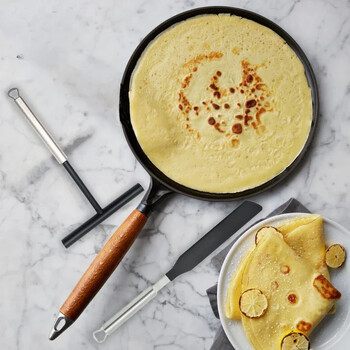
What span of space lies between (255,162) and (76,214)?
0.53m

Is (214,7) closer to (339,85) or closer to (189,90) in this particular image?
(189,90)

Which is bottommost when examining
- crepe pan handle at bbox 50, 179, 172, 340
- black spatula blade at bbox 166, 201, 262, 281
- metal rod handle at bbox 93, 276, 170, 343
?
metal rod handle at bbox 93, 276, 170, 343

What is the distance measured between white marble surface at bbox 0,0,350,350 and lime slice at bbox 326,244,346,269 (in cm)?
15

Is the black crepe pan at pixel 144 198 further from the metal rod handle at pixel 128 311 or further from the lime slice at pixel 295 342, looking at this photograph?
the lime slice at pixel 295 342

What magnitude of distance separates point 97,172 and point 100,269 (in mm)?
311

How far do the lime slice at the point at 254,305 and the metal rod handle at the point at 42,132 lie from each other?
0.63 metres

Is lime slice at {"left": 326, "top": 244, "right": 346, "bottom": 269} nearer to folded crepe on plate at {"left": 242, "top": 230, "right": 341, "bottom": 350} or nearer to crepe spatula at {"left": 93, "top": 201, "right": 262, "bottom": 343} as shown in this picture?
folded crepe on plate at {"left": 242, "top": 230, "right": 341, "bottom": 350}

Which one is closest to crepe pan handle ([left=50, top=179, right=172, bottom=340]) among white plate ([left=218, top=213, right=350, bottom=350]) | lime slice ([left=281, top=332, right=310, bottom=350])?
white plate ([left=218, top=213, right=350, bottom=350])

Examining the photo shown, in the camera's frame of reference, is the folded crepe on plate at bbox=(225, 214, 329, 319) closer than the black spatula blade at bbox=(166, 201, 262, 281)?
Yes

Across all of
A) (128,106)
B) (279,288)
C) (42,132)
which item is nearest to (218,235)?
(279,288)

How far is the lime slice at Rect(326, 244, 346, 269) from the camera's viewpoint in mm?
1508

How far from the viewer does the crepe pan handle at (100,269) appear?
1462mm

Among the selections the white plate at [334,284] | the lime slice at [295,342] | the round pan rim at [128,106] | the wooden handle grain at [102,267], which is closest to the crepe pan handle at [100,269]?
the wooden handle grain at [102,267]

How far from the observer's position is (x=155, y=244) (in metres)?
1.64
